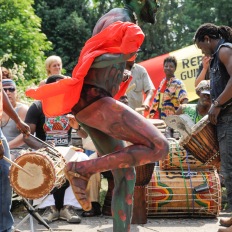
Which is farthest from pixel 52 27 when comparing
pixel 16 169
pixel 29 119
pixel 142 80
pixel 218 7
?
pixel 16 169

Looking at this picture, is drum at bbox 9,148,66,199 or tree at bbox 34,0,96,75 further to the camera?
tree at bbox 34,0,96,75

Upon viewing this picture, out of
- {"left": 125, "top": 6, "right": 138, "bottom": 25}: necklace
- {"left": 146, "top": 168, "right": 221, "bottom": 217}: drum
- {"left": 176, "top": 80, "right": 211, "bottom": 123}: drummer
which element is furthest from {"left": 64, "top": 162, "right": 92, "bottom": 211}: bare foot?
{"left": 176, "top": 80, "right": 211, "bottom": 123}: drummer

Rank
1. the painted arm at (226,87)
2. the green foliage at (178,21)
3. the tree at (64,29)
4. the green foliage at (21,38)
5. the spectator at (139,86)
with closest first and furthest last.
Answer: the painted arm at (226,87), the spectator at (139,86), the green foliage at (21,38), the tree at (64,29), the green foliage at (178,21)

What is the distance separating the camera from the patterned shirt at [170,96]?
8.48m

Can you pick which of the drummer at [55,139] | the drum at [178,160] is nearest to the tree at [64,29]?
the drummer at [55,139]

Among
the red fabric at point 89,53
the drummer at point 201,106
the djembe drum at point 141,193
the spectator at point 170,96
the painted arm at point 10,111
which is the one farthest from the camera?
the spectator at point 170,96

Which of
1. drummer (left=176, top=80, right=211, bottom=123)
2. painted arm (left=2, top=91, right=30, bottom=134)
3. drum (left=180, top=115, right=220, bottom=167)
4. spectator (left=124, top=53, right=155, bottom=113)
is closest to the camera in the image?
painted arm (left=2, top=91, right=30, bottom=134)

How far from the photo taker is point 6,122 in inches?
282

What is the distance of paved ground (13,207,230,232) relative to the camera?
6129mm

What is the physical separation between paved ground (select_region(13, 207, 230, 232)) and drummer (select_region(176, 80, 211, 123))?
1.30m

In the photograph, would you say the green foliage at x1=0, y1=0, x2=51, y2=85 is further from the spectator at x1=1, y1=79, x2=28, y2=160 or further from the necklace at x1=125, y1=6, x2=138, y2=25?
the necklace at x1=125, y1=6, x2=138, y2=25

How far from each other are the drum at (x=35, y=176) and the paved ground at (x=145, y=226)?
0.78 meters

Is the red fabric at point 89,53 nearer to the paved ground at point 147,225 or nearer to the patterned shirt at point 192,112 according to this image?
the paved ground at point 147,225

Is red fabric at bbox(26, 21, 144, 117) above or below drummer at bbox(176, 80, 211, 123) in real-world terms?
above
